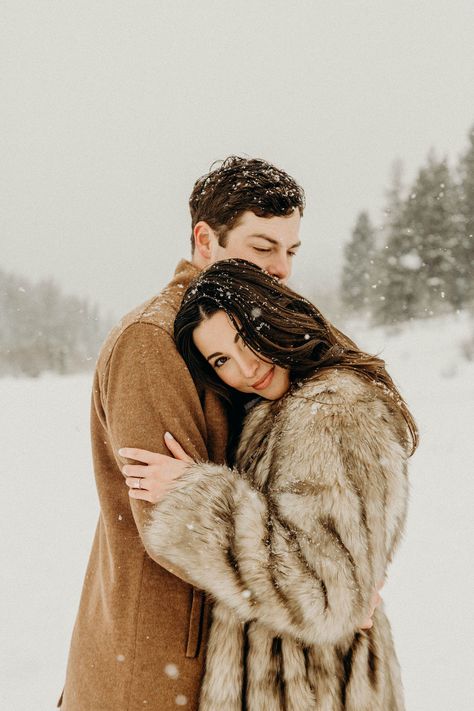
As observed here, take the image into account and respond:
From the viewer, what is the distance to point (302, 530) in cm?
140

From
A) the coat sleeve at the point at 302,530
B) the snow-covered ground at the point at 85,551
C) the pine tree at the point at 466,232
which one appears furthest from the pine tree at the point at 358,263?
the coat sleeve at the point at 302,530

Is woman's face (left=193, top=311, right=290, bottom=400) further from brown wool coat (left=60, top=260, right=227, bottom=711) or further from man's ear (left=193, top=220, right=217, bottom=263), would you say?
man's ear (left=193, top=220, right=217, bottom=263)

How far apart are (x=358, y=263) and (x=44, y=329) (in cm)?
1878

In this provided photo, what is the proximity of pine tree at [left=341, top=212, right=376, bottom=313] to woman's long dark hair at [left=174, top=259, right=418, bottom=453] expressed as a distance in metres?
27.1

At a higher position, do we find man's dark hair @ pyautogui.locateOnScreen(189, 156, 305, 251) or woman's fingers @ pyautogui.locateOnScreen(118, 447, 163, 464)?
man's dark hair @ pyautogui.locateOnScreen(189, 156, 305, 251)

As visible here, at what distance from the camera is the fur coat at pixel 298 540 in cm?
139

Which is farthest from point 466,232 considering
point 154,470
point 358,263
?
point 154,470

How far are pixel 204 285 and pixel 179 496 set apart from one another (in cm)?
70

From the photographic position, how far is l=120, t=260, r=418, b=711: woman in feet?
4.59

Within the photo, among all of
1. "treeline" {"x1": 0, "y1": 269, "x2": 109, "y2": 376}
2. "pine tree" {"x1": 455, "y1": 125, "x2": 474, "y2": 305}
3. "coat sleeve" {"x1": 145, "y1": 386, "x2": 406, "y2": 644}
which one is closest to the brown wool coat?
"coat sleeve" {"x1": 145, "y1": 386, "x2": 406, "y2": 644}

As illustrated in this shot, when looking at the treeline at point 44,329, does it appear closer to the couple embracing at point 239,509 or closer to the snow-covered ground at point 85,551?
the snow-covered ground at point 85,551

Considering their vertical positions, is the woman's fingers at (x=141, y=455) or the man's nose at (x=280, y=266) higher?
the man's nose at (x=280, y=266)

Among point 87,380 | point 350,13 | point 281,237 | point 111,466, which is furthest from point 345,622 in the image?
point 350,13

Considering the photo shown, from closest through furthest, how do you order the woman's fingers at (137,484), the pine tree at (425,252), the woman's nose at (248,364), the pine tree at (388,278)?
the woman's fingers at (137,484)
the woman's nose at (248,364)
the pine tree at (425,252)
the pine tree at (388,278)
